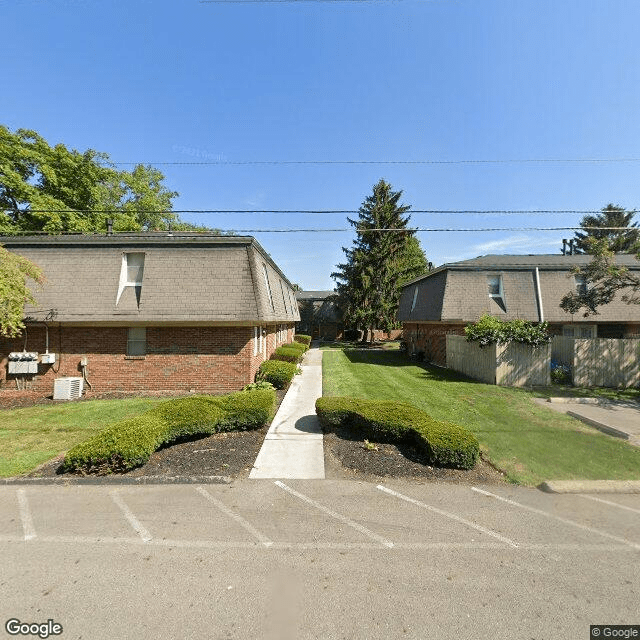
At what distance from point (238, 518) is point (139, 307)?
8593 mm

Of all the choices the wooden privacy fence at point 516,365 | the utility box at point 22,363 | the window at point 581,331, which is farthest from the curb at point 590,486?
the window at point 581,331

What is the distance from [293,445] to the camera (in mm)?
6922

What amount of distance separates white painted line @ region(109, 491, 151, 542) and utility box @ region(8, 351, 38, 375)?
867 cm

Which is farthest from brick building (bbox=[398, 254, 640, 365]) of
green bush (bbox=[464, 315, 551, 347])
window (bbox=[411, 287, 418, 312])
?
window (bbox=[411, 287, 418, 312])

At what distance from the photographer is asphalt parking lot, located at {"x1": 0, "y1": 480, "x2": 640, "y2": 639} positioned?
2.78m

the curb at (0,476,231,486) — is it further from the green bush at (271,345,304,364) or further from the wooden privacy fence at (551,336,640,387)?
the wooden privacy fence at (551,336,640,387)

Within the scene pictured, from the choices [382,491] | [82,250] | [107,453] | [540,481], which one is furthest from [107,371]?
[540,481]

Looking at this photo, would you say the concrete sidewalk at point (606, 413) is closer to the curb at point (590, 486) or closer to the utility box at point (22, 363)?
the curb at point (590, 486)

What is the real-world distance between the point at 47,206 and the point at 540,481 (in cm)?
2680

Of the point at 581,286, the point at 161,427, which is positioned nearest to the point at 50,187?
the point at 161,427

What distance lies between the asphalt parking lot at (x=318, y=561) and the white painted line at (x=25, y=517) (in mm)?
25

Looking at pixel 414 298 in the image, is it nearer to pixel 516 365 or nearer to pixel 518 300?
pixel 518 300

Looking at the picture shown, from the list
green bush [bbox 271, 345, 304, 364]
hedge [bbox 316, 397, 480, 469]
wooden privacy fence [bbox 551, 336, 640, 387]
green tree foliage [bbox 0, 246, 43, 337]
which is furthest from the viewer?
green bush [bbox 271, 345, 304, 364]

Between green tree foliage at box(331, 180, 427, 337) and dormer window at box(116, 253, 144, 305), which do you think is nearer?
dormer window at box(116, 253, 144, 305)
